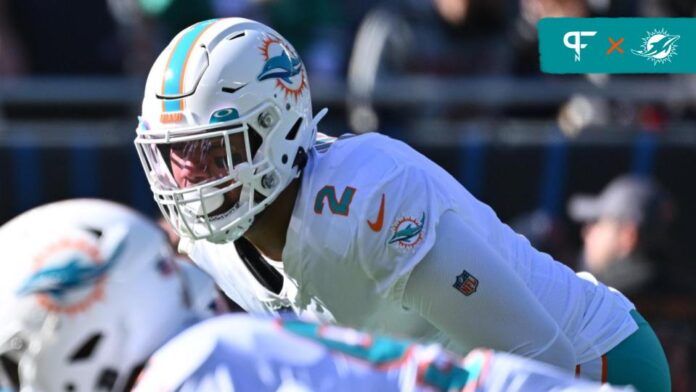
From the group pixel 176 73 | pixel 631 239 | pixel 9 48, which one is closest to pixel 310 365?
pixel 176 73

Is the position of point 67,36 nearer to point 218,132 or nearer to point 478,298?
point 218,132

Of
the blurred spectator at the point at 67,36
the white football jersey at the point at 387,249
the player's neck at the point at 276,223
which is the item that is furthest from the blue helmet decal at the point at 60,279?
the blurred spectator at the point at 67,36

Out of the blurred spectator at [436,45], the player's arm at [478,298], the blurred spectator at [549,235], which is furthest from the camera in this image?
Answer: the blurred spectator at [436,45]

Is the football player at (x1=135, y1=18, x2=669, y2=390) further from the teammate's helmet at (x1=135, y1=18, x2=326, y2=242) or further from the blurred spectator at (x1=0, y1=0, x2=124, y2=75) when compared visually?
the blurred spectator at (x1=0, y1=0, x2=124, y2=75)

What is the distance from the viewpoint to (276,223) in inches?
165

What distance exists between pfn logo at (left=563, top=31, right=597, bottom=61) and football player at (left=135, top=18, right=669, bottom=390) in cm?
138

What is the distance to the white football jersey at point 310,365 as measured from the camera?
9.45 feet

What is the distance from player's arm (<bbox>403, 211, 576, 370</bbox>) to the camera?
12.8 feet

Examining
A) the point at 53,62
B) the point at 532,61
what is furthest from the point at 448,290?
the point at 53,62

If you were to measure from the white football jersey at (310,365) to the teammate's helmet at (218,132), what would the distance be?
1123 millimetres

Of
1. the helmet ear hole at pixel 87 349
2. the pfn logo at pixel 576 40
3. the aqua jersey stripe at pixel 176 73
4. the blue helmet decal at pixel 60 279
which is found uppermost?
the aqua jersey stripe at pixel 176 73

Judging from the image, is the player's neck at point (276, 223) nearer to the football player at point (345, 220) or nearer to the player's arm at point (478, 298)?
the football player at point (345, 220)

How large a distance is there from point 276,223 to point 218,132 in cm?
32

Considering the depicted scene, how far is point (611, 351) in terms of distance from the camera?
4312 mm
